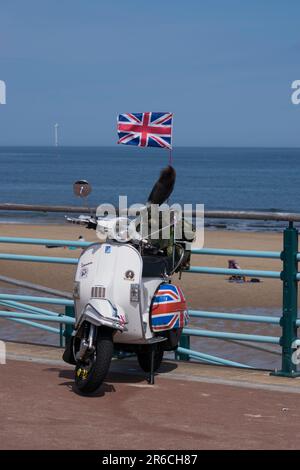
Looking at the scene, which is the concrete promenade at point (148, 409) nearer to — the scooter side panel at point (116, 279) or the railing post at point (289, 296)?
the railing post at point (289, 296)

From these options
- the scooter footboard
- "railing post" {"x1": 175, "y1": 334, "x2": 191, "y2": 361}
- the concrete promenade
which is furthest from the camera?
"railing post" {"x1": 175, "y1": 334, "x2": 191, "y2": 361}

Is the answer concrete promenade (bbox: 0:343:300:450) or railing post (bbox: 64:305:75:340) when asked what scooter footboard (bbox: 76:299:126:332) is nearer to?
concrete promenade (bbox: 0:343:300:450)

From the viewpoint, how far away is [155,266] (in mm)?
7008

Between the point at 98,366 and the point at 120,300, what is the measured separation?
467 mm

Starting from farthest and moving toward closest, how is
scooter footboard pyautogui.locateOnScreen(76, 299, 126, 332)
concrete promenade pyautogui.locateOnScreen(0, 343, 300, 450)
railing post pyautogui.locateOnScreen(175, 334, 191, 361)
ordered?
railing post pyautogui.locateOnScreen(175, 334, 191, 361)
scooter footboard pyautogui.locateOnScreen(76, 299, 126, 332)
concrete promenade pyautogui.locateOnScreen(0, 343, 300, 450)

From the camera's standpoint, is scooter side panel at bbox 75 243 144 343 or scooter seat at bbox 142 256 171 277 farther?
scooter seat at bbox 142 256 171 277

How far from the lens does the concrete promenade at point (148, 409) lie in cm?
562

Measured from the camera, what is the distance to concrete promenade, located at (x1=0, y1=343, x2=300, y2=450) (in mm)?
5621

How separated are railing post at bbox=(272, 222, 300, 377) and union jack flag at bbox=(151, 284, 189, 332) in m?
0.78
